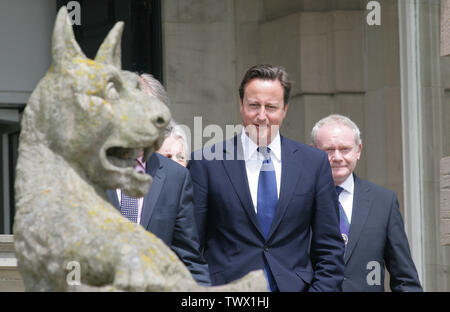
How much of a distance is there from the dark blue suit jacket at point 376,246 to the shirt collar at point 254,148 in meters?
0.93

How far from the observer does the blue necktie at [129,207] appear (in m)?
4.93

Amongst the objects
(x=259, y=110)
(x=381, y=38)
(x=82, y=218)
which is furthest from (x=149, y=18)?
(x=82, y=218)

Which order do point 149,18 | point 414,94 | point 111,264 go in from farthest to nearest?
point 149,18
point 414,94
point 111,264

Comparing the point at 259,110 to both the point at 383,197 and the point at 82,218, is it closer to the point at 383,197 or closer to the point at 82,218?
the point at 383,197

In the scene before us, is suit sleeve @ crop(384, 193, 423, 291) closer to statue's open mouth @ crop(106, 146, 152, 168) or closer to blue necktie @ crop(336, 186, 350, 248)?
blue necktie @ crop(336, 186, 350, 248)

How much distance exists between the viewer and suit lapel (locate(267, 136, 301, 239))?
5.25 m

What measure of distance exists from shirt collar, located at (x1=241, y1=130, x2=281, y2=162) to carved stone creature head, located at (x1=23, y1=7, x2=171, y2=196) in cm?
160

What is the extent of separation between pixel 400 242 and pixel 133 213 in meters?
1.83

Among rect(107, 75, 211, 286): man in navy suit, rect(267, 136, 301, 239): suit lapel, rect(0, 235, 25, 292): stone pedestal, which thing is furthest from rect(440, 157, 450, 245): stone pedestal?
rect(0, 235, 25, 292): stone pedestal

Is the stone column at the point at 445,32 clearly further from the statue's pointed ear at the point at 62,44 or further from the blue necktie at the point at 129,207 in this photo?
the statue's pointed ear at the point at 62,44

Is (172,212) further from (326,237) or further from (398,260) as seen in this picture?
(398,260)

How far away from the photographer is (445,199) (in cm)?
658

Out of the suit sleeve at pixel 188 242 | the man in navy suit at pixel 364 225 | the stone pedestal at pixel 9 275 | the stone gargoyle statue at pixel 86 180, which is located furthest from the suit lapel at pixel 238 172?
the stone pedestal at pixel 9 275

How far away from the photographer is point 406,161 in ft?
29.8
